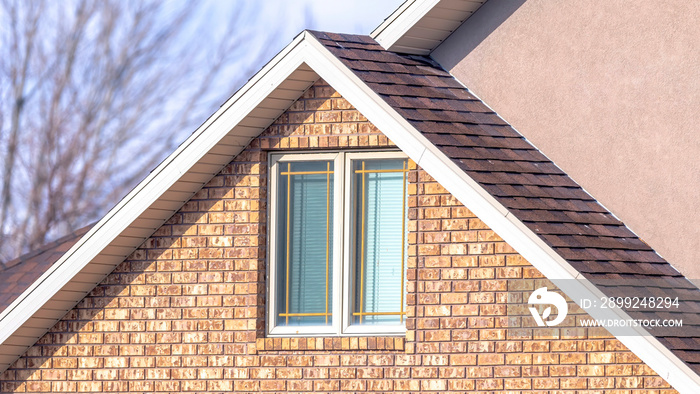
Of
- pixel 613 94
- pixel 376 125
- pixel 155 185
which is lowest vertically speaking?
pixel 155 185

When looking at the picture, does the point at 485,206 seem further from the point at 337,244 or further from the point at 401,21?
the point at 401,21

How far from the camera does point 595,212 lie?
9.95m

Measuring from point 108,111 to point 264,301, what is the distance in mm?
16033

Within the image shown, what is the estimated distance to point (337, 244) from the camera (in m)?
9.90

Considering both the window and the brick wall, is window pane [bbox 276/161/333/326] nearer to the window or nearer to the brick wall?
the window

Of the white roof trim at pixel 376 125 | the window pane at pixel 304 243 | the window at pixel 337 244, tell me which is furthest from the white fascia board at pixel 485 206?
the window pane at pixel 304 243

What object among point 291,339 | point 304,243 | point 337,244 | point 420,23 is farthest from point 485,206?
point 420,23

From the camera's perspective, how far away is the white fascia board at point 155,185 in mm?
9680

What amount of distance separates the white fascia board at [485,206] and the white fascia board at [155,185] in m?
0.36

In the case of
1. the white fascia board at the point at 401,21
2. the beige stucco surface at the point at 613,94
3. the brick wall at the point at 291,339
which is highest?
the white fascia board at the point at 401,21

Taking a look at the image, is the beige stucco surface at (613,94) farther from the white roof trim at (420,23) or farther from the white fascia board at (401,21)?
the white fascia board at (401,21)

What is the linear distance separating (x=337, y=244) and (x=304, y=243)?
0.36m

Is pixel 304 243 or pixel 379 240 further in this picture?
pixel 304 243

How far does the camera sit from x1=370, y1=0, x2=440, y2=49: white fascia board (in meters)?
10.6
